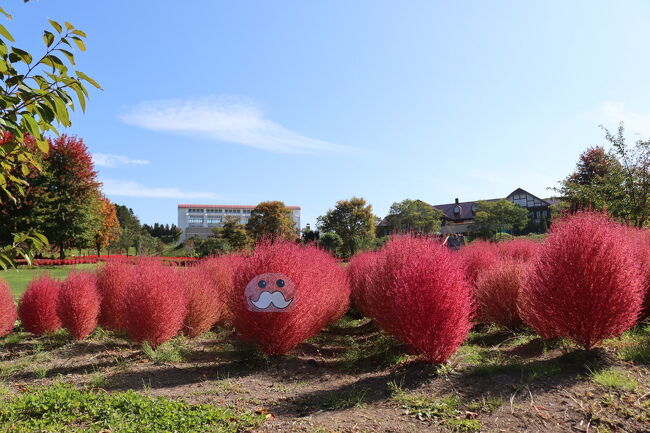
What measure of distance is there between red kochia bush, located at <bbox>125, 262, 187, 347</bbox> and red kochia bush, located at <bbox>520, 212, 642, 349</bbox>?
530cm

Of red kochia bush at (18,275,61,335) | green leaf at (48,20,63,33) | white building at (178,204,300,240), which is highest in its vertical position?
white building at (178,204,300,240)

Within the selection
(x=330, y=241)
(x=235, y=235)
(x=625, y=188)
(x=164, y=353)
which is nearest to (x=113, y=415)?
(x=164, y=353)

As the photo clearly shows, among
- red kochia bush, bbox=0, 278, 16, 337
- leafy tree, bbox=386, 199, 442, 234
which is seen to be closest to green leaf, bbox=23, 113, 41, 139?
red kochia bush, bbox=0, 278, 16, 337

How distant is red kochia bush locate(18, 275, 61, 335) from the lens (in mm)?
8641

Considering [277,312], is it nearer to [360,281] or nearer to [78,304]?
[78,304]

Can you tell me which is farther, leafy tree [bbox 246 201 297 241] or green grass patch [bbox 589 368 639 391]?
leafy tree [bbox 246 201 297 241]

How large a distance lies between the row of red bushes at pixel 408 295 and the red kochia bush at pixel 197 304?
19mm

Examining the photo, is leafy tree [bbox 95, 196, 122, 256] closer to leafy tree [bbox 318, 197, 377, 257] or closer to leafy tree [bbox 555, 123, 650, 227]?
leafy tree [bbox 318, 197, 377, 257]

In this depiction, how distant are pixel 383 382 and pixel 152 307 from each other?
3665 mm

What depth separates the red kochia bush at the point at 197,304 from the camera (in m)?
8.00

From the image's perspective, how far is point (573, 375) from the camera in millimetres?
4816

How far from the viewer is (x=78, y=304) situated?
7.93m

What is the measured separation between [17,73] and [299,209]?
76.6 metres

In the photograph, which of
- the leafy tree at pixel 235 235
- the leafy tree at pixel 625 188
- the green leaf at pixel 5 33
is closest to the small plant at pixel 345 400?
the green leaf at pixel 5 33
